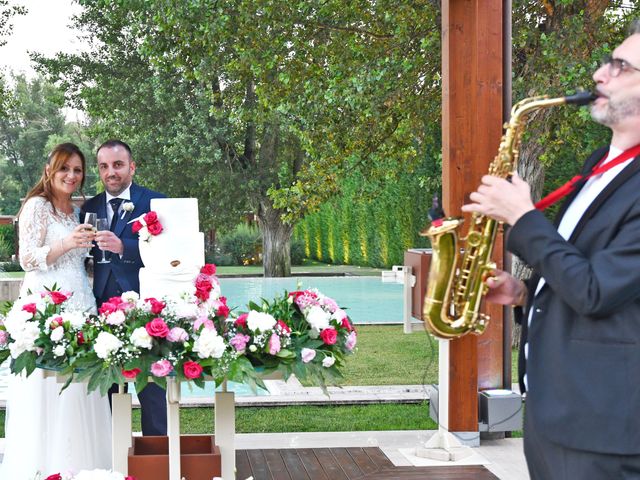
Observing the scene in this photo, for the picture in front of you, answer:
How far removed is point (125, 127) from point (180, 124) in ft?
3.54

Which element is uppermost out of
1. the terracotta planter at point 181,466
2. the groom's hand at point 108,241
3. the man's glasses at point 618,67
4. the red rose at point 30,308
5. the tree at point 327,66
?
the tree at point 327,66

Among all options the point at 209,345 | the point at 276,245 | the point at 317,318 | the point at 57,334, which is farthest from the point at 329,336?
the point at 276,245

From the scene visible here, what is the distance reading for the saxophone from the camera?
81.8 inches

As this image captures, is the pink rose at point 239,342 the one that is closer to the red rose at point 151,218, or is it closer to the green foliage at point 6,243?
the red rose at point 151,218

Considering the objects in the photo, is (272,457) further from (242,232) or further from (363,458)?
(242,232)

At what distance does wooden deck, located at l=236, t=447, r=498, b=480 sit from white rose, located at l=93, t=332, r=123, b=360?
1.57m

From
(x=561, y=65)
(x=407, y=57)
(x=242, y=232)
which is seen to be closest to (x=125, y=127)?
(x=242, y=232)

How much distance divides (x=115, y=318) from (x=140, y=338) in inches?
5.6

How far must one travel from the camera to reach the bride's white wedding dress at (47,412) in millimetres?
4055

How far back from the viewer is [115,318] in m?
3.19

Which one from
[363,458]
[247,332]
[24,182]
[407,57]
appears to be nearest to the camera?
[247,332]

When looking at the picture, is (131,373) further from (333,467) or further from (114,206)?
(333,467)

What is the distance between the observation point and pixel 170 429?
3.42m

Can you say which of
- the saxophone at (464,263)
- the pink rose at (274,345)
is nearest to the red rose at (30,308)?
the pink rose at (274,345)
